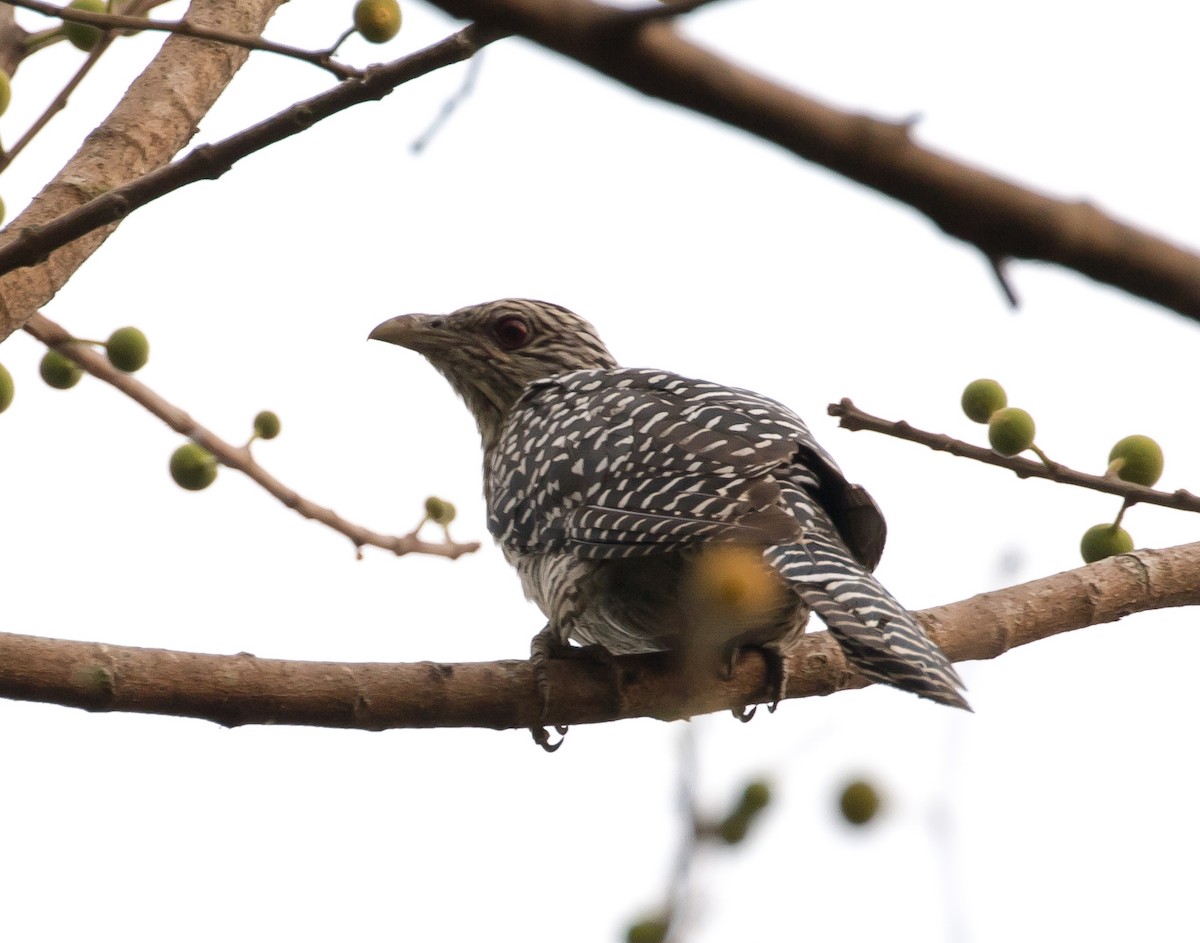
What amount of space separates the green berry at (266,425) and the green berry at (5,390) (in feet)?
2.87

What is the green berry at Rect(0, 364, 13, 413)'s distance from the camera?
150 inches

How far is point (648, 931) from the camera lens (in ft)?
6.14

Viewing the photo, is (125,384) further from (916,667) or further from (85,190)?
(916,667)

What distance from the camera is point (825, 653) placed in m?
4.58

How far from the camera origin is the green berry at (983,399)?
147 inches

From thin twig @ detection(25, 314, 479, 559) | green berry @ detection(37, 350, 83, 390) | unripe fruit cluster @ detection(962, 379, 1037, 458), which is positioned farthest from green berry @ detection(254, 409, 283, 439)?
unripe fruit cluster @ detection(962, 379, 1037, 458)

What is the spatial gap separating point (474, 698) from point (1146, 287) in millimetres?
2635

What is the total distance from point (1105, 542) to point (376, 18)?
232 cm

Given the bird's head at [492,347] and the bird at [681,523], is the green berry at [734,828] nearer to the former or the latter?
the bird at [681,523]

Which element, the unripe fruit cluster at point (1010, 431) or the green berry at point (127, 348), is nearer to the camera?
the unripe fruit cluster at point (1010, 431)

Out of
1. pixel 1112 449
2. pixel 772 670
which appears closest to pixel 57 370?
pixel 772 670

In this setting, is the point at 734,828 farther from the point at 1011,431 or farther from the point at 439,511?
the point at 439,511

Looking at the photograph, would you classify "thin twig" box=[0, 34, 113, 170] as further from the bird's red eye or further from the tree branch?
the bird's red eye

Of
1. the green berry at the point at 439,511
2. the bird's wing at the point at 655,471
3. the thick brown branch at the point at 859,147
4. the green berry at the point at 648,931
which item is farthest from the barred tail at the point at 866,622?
the thick brown branch at the point at 859,147
